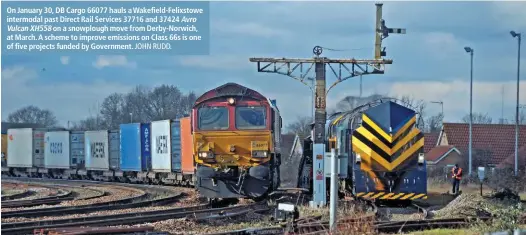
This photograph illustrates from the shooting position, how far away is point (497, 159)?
1807 inches

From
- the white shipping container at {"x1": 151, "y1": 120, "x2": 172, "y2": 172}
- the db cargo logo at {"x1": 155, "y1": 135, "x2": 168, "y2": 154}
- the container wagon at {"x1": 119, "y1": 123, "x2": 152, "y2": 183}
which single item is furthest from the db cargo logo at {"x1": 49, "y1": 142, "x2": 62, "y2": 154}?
the db cargo logo at {"x1": 155, "y1": 135, "x2": 168, "y2": 154}

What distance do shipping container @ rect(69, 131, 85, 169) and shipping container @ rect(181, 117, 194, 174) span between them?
646 inches

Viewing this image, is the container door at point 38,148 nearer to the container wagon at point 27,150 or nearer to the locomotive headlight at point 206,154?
the container wagon at point 27,150

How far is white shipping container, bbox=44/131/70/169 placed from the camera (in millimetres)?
43375

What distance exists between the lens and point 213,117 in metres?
18.8

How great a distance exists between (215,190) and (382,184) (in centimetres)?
406

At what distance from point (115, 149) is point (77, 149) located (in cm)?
613

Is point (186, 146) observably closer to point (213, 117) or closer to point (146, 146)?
point (146, 146)

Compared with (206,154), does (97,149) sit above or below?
below

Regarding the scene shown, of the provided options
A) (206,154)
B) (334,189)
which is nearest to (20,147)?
(206,154)

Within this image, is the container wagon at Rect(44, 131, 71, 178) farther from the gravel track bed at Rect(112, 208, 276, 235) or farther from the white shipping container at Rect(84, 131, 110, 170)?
the gravel track bed at Rect(112, 208, 276, 235)

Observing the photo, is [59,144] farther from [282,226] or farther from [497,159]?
[282,226]

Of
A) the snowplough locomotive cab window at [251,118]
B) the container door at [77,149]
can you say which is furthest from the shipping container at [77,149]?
the snowplough locomotive cab window at [251,118]

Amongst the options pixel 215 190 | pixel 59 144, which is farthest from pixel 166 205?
pixel 59 144
